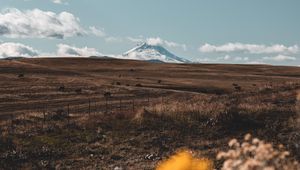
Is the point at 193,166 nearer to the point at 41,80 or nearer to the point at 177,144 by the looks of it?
the point at 177,144

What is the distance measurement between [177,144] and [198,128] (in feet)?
6.40

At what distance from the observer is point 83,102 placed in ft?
152

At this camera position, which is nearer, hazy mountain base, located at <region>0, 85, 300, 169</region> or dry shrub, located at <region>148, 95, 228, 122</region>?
hazy mountain base, located at <region>0, 85, 300, 169</region>

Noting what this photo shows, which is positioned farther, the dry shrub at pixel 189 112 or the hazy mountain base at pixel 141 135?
the dry shrub at pixel 189 112

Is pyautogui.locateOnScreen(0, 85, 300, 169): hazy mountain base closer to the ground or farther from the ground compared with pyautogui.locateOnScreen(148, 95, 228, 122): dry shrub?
closer to the ground

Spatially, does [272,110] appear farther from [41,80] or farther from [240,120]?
[41,80]

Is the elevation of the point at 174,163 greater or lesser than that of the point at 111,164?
greater

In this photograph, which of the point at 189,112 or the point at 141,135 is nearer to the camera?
the point at 141,135

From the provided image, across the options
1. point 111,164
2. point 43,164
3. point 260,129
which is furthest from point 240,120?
point 43,164

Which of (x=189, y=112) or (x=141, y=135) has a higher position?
(x=189, y=112)

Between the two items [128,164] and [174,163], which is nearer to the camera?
[174,163]

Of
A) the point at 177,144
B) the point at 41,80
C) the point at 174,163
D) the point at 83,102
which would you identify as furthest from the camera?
the point at 41,80

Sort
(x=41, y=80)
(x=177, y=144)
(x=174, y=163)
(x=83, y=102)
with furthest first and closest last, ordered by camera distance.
A: (x=41, y=80)
(x=83, y=102)
(x=177, y=144)
(x=174, y=163)

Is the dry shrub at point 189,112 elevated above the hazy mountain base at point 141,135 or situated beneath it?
elevated above
